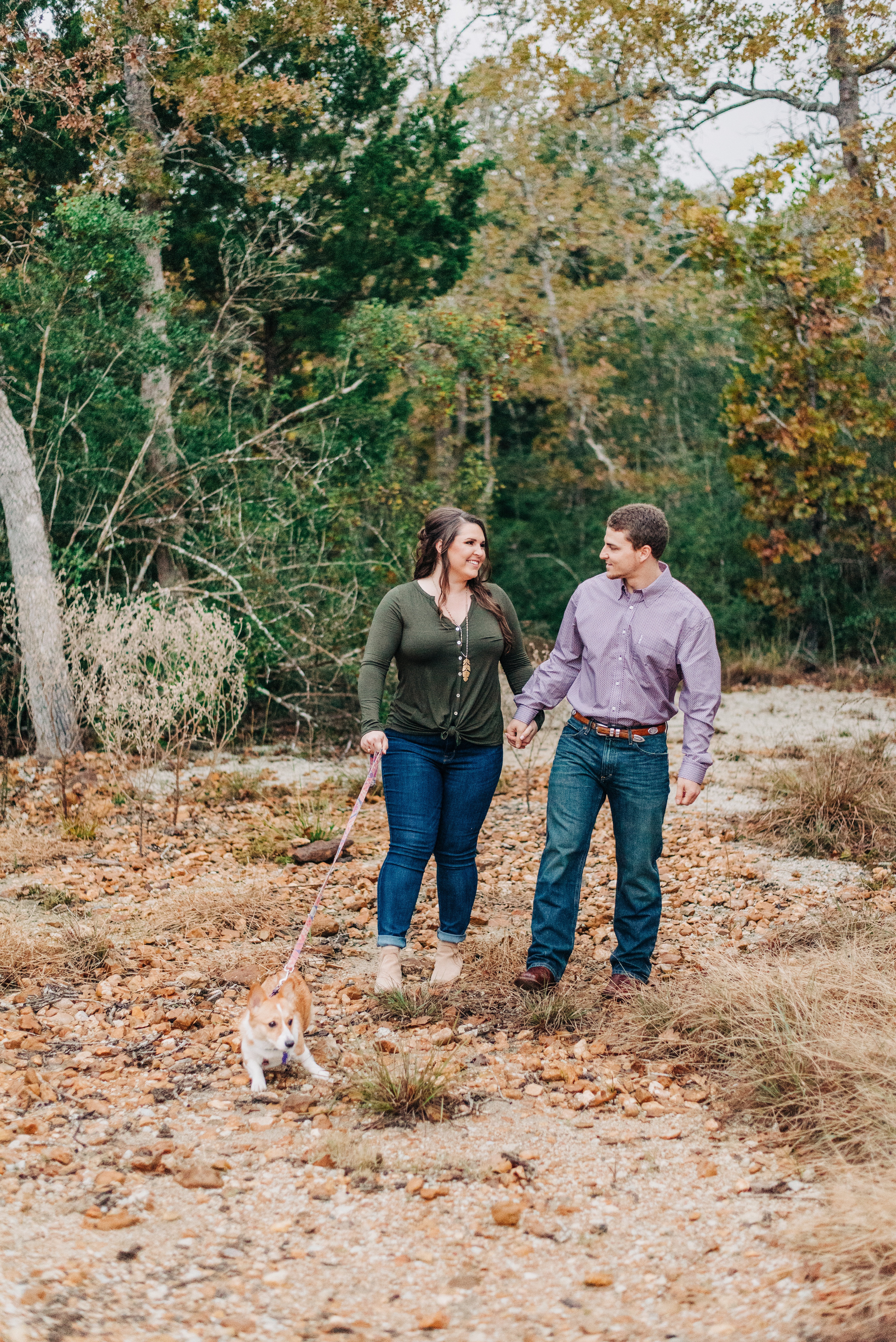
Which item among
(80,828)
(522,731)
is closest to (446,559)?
(522,731)

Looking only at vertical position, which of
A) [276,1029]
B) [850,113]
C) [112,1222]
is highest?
[850,113]

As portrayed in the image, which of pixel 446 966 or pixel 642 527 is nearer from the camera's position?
pixel 642 527

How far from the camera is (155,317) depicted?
1084 centimetres

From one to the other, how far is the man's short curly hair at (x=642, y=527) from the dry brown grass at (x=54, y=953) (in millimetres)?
2745

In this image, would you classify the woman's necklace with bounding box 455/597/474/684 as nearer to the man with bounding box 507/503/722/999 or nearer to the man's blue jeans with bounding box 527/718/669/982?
the man with bounding box 507/503/722/999

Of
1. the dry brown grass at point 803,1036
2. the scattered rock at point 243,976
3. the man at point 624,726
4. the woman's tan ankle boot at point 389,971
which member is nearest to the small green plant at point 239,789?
the scattered rock at point 243,976

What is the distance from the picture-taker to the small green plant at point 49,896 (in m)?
5.69

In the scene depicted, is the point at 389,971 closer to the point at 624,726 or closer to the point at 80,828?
the point at 624,726

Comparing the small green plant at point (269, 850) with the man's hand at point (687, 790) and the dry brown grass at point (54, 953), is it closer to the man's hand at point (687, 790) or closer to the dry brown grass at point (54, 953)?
the dry brown grass at point (54, 953)

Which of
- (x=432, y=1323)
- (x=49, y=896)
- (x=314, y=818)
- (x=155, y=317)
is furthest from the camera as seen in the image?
(x=155, y=317)

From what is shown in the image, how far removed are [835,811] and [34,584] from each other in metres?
6.02

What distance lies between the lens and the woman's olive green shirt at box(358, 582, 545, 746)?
167 inches

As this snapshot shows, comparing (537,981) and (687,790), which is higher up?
(687,790)

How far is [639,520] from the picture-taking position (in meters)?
4.06
